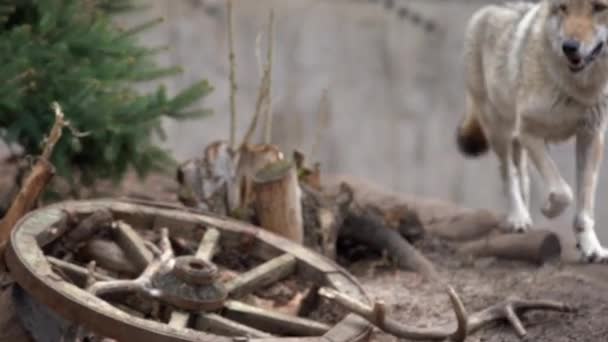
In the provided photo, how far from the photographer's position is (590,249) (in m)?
5.50

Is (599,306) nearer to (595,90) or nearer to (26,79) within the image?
(595,90)

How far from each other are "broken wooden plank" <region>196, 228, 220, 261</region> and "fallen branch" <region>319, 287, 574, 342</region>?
1.97 feet

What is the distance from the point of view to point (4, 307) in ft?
14.0

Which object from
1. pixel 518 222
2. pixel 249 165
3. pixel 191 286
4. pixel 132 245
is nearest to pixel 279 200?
pixel 249 165

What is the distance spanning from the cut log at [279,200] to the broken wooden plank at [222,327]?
1.21m

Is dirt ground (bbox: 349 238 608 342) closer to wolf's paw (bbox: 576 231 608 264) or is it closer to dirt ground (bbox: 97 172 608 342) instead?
dirt ground (bbox: 97 172 608 342)

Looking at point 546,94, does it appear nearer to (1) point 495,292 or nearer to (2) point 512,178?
(1) point 495,292

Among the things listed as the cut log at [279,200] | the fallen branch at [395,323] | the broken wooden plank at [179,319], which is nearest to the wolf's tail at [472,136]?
the cut log at [279,200]

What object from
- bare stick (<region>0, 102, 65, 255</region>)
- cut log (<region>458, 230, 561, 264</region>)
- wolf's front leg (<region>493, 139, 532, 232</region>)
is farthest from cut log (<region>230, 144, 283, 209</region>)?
wolf's front leg (<region>493, 139, 532, 232</region>)

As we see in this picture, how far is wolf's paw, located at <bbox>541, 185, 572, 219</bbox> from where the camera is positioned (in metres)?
5.45

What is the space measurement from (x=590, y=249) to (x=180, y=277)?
2412 millimetres

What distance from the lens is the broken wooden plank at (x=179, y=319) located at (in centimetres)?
388

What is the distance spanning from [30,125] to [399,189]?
6098mm

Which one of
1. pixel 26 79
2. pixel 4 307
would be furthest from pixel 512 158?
pixel 4 307
